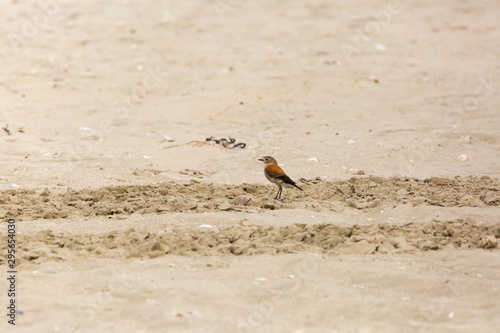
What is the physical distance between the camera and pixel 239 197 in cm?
605

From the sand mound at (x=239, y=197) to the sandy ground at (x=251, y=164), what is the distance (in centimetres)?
3

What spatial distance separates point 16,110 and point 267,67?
13.5ft

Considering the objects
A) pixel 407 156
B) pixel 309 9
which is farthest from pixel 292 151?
pixel 309 9

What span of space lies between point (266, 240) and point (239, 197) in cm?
93

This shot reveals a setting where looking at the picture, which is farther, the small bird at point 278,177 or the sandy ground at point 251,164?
the small bird at point 278,177

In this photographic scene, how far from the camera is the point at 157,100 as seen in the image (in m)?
9.66

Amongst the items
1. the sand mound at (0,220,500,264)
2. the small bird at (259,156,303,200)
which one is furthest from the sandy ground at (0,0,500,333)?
the small bird at (259,156,303,200)

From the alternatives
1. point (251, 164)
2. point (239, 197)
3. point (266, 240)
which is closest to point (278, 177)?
point (239, 197)

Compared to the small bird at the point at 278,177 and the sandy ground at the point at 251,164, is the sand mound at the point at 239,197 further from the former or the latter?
the small bird at the point at 278,177

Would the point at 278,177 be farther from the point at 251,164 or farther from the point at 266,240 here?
the point at 251,164

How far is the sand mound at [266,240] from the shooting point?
4.99 m

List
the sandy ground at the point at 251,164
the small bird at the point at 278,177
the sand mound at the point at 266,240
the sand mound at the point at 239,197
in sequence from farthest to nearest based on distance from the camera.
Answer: the small bird at the point at 278,177 → the sand mound at the point at 239,197 → the sand mound at the point at 266,240 → the sandy ground at the point at 251,164

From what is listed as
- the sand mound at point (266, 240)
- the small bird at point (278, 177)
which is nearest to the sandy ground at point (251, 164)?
the sand mound at point (266, 240)

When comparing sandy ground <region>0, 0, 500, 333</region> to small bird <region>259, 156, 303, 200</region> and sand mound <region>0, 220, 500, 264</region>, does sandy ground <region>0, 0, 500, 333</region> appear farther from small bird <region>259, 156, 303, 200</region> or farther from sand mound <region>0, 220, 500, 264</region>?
small bird <region>259, 156, 303, 200</region>
